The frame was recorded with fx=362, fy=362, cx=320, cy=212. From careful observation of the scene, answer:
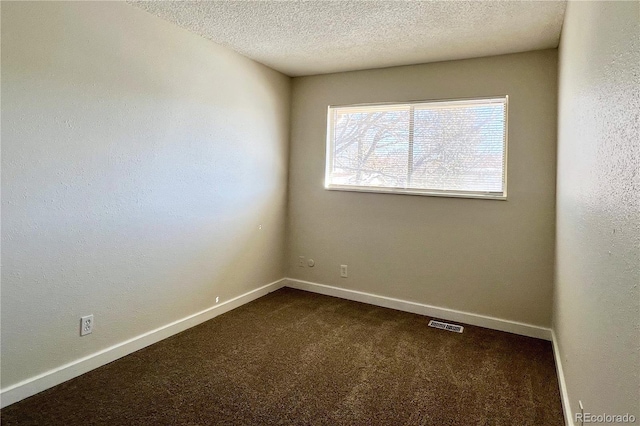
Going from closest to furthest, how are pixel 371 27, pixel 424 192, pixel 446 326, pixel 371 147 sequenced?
1. pixel 371 27
2. pixel 446 326
3. pixel 424 192
4. pixel 371 147

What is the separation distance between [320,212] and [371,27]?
197cm

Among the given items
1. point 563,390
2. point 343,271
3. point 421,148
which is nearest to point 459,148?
point 421,148

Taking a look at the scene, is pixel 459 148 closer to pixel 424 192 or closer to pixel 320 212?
pixel 424 192

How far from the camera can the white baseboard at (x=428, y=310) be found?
308 centimetres

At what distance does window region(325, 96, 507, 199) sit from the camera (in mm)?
3230

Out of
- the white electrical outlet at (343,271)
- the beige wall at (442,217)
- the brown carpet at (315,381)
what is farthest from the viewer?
the white electrical outlet at (343,271)

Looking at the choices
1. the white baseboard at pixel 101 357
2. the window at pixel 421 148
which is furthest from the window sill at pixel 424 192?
the white baseboard at pixel 101 357

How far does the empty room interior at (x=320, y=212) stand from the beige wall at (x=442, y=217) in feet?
0.06

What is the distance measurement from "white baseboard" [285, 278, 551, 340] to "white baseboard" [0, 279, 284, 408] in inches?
36.5

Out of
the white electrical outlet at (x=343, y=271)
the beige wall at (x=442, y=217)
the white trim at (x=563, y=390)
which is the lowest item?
the white trim at (x=563, y=390)

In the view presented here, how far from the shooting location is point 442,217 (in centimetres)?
341

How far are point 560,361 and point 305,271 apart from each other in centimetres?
255

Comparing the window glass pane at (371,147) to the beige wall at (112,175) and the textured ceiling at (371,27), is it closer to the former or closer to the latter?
the textured ceiling at (371,27)

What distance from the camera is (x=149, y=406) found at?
1.99 m
